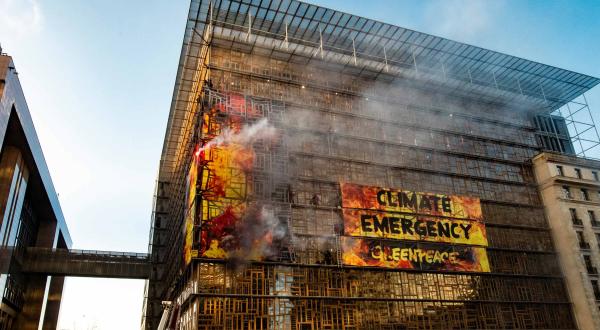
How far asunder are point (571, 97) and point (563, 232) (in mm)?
20863

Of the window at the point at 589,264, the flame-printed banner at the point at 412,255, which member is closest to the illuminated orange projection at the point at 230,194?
the flame-printed banner at the point at 412,255

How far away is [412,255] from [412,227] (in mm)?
2613

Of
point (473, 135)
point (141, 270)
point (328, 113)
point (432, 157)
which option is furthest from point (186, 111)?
point (473, 135)

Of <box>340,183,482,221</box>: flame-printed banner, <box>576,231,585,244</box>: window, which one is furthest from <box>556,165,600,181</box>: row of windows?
<box>340,183,482,221</box>: flame-printed banner

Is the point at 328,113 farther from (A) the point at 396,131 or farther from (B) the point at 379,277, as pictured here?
(B) the point at 379,277

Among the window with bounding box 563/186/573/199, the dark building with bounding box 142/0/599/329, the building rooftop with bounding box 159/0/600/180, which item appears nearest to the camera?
the dark building with bounding box 142/0/599/329

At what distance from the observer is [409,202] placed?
43.0 metres

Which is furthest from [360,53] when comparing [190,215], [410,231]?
[190,215]

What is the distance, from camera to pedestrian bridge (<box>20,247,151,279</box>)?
51750 mm

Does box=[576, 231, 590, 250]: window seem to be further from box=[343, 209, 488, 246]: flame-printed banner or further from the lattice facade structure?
box=[343, 209, 488, 246]: flame-printed banner

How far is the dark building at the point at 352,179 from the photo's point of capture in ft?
119

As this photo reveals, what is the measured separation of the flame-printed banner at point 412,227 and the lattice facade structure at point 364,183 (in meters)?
1.66

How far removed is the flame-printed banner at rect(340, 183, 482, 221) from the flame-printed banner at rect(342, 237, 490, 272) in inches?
126

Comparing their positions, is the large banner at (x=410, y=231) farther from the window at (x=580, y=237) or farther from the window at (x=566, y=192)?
the window at (x=566, y=192)
